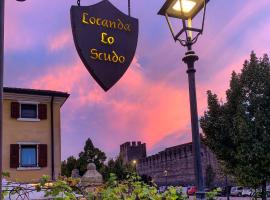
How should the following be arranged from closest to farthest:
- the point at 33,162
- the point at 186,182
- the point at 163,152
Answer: the point at 33,162
the point at 186,182
the point at 163,152

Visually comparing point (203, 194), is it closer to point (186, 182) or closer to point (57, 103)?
point (57, 103)

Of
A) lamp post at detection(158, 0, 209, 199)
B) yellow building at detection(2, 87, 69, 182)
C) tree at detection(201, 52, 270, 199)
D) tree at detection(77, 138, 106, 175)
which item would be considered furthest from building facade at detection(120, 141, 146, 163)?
lamp post at detection(158, 0, 209, 199)

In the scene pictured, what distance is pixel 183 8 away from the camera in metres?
5.04

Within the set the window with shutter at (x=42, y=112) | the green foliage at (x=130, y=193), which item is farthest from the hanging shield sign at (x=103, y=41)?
the window with shutter at (x=42, y=112)

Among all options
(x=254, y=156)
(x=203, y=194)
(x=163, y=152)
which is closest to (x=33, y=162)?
(x=254, y=156)

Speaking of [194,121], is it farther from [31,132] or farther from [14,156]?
[31,132]

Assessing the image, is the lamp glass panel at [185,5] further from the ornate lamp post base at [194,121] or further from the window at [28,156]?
the window at [28,156]

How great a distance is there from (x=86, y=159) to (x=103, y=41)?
1928 inches

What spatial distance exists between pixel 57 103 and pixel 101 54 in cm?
2336

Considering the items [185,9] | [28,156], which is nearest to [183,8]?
[185,9]

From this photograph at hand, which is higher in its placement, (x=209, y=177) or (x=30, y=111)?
(x=30, y=111)

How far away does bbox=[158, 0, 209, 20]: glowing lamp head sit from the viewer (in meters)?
5.03

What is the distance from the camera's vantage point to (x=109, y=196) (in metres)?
3.41

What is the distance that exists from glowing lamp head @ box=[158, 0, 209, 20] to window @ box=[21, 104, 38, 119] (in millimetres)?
21442
